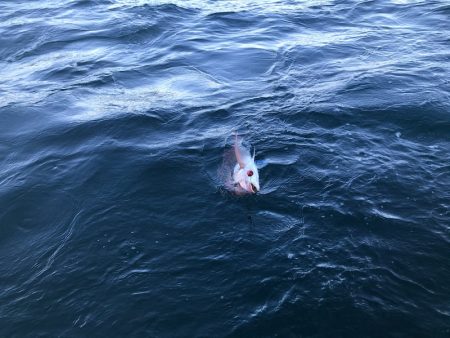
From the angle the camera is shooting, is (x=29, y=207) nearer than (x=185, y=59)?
Yes

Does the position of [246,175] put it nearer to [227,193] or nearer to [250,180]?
[250,180]

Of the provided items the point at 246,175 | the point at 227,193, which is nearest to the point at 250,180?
the point at 246,175

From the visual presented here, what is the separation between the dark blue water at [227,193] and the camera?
305 inches

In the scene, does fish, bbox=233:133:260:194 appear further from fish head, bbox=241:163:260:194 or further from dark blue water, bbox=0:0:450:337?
dark blue water, bbox=0:0:450:337

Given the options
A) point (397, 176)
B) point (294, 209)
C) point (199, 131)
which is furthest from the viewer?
point (199, 131)

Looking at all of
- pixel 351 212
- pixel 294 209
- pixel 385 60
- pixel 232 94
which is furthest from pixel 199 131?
pixel 385 60

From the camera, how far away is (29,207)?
10836mm

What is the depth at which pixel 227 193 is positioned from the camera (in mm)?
10523

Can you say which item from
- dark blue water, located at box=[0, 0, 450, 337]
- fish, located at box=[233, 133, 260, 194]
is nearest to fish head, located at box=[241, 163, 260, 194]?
fish, located at box=[233, 133, 260, 194]


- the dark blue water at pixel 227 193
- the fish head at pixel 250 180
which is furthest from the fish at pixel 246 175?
the dark blue water at pixel 227 193

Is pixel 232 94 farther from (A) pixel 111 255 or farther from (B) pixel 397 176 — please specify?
(A) pixel 111 255

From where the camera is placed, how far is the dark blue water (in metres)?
7.74

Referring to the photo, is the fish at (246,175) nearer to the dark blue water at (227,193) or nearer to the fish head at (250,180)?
the fish head at (250,180)

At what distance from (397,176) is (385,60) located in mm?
7882
